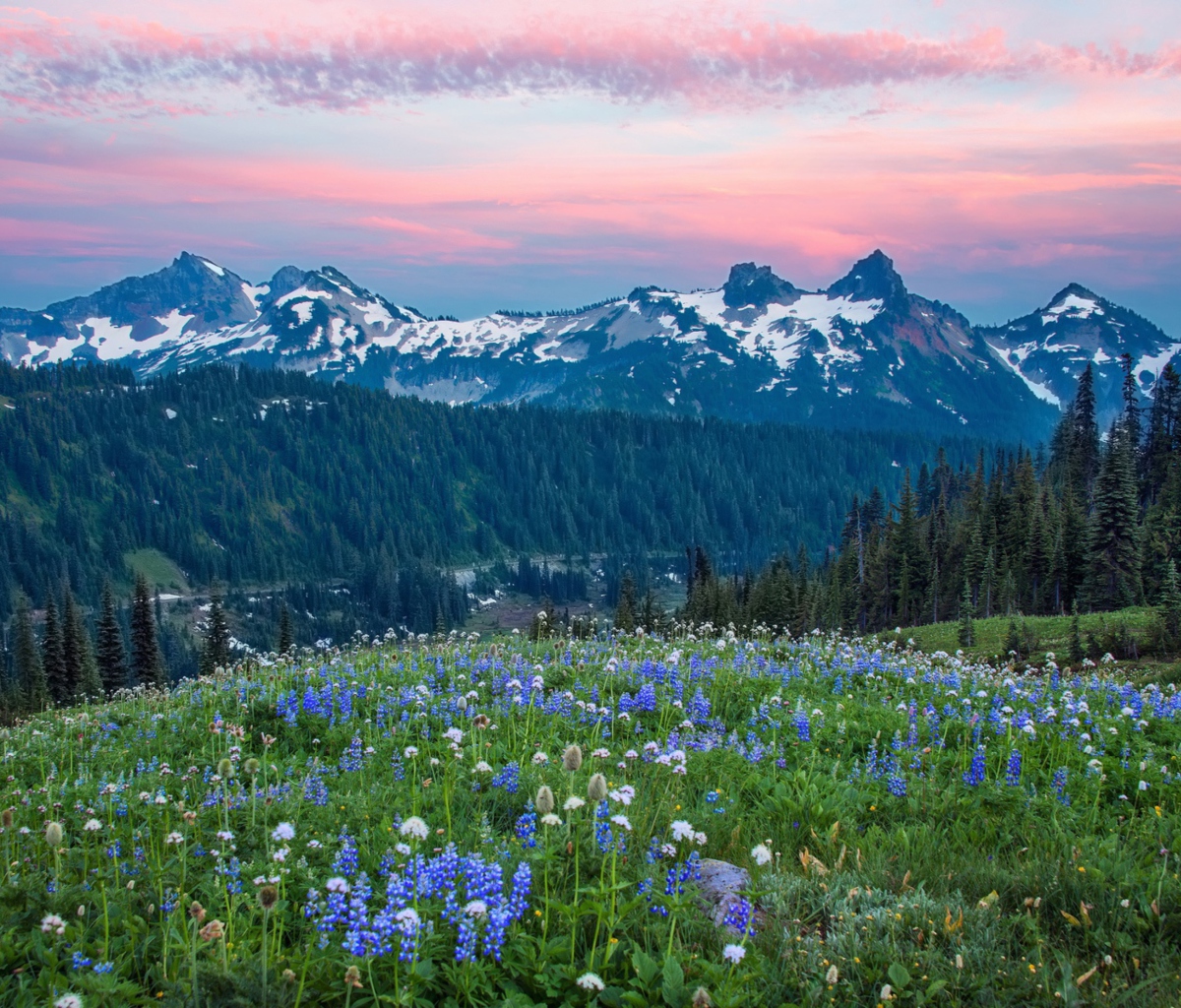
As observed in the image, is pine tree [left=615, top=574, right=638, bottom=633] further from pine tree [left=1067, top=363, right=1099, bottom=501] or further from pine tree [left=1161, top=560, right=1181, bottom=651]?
pine tree [left=1067, top=363, right=1099, bottom=501]

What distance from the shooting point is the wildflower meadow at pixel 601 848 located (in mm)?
4816

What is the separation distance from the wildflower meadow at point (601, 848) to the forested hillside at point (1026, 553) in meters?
34.9

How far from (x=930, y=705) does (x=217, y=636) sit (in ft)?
218

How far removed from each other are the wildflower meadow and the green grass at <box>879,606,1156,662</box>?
28.5 metres

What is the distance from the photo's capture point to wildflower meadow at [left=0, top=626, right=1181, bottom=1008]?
4.82 m

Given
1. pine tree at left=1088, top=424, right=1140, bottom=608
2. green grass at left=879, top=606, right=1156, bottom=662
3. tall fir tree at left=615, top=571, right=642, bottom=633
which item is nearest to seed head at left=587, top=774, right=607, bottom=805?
green grass at left=879, top=606, right=1156, bottom=662

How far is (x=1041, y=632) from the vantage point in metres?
43.6

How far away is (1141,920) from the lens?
5648mm

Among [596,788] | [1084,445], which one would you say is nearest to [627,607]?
[1084,445]

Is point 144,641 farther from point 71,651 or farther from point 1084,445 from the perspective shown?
point 1084,445

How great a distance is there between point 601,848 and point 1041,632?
4551 cm

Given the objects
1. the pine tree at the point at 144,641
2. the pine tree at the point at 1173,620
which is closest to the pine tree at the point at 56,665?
the pine tree at the point at 144,641

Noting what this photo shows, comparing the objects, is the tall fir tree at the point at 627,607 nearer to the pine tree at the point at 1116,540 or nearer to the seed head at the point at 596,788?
the pine tree at the point at 1116,540

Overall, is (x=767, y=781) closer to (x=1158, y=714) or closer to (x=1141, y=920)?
(x=1141, y=920)
